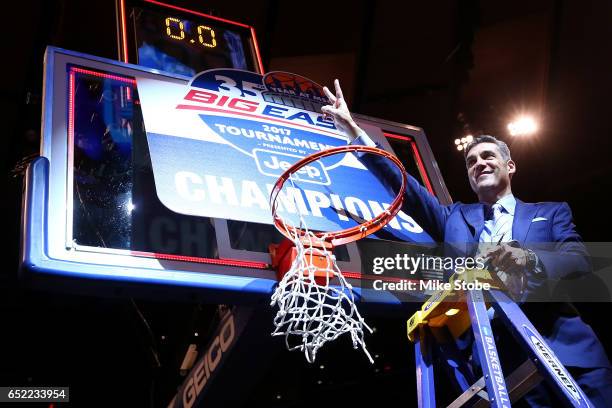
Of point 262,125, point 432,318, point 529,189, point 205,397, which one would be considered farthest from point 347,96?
point 432,318

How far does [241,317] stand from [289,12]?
363 cm

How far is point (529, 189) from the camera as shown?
688 centimetres

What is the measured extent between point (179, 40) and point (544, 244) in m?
3.05

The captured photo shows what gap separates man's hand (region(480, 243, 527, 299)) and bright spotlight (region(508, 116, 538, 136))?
407 centimetres

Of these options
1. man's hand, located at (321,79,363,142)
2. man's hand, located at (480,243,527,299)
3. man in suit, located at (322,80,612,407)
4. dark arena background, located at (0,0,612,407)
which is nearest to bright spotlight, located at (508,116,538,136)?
dark arena background, located at (0,0,612,407)

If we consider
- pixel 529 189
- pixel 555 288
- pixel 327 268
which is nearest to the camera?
pixel 555 288

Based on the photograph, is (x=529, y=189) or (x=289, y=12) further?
(x=529, y=189)

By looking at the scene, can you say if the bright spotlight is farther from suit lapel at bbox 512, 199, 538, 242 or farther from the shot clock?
suit lapel at bbox 512, 199, 538, 242

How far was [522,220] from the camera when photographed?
9.00 ft

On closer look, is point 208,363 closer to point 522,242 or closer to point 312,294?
point 312,294

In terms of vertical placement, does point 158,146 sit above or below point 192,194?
above

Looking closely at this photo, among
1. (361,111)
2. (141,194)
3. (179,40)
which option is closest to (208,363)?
(141,194)

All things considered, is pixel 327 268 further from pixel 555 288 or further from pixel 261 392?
pixel 261 392

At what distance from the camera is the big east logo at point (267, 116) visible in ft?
11.3
